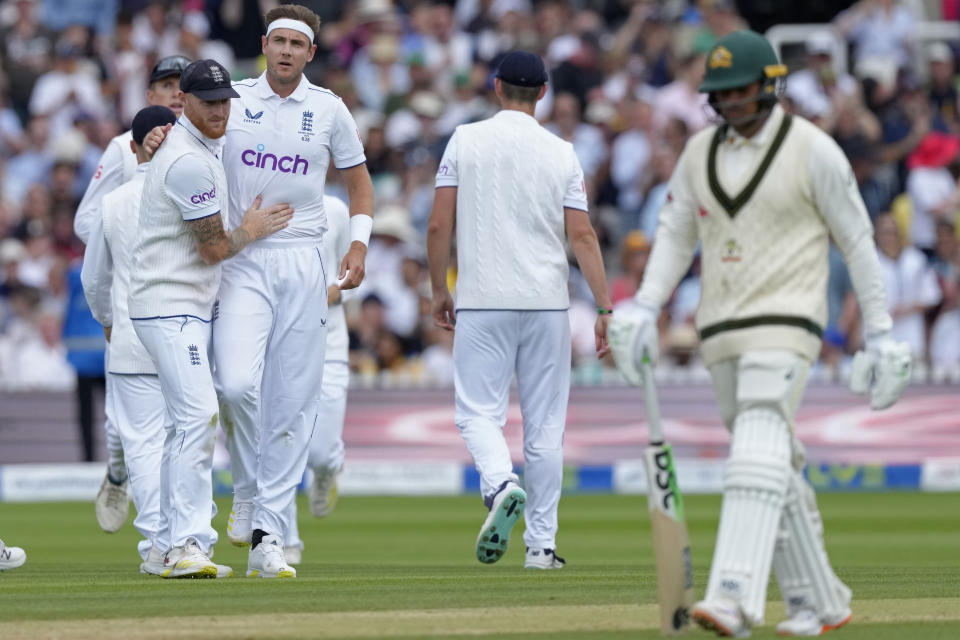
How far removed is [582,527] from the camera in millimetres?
12203

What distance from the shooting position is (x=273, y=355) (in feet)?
26.6

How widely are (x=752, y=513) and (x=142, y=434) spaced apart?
4.01m

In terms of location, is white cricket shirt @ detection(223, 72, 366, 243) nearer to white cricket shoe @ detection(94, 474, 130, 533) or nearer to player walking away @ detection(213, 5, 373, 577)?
player walking away @ detection(213, 5, 373, 577)

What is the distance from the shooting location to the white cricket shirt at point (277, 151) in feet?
26.4

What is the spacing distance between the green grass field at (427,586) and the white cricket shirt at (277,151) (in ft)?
5.45

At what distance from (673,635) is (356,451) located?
10.5 m

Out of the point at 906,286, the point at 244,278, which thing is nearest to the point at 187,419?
the point at 244,278

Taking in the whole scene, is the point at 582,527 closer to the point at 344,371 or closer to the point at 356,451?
the point at 344,371

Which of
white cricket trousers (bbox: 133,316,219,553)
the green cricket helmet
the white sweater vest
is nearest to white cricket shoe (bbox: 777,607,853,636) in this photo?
the white sweater vest

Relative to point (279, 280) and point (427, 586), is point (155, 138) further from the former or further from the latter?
point (427, 586)

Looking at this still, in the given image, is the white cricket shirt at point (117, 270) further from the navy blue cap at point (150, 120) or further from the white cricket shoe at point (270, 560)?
the white cricket shoe at point (270, 560)

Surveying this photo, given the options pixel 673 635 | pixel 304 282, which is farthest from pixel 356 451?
pixel 673 635

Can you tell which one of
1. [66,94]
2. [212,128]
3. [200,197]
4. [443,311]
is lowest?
[443,311]

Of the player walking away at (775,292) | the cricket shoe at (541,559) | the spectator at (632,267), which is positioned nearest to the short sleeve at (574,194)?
the cricket shoe at (541,559)
